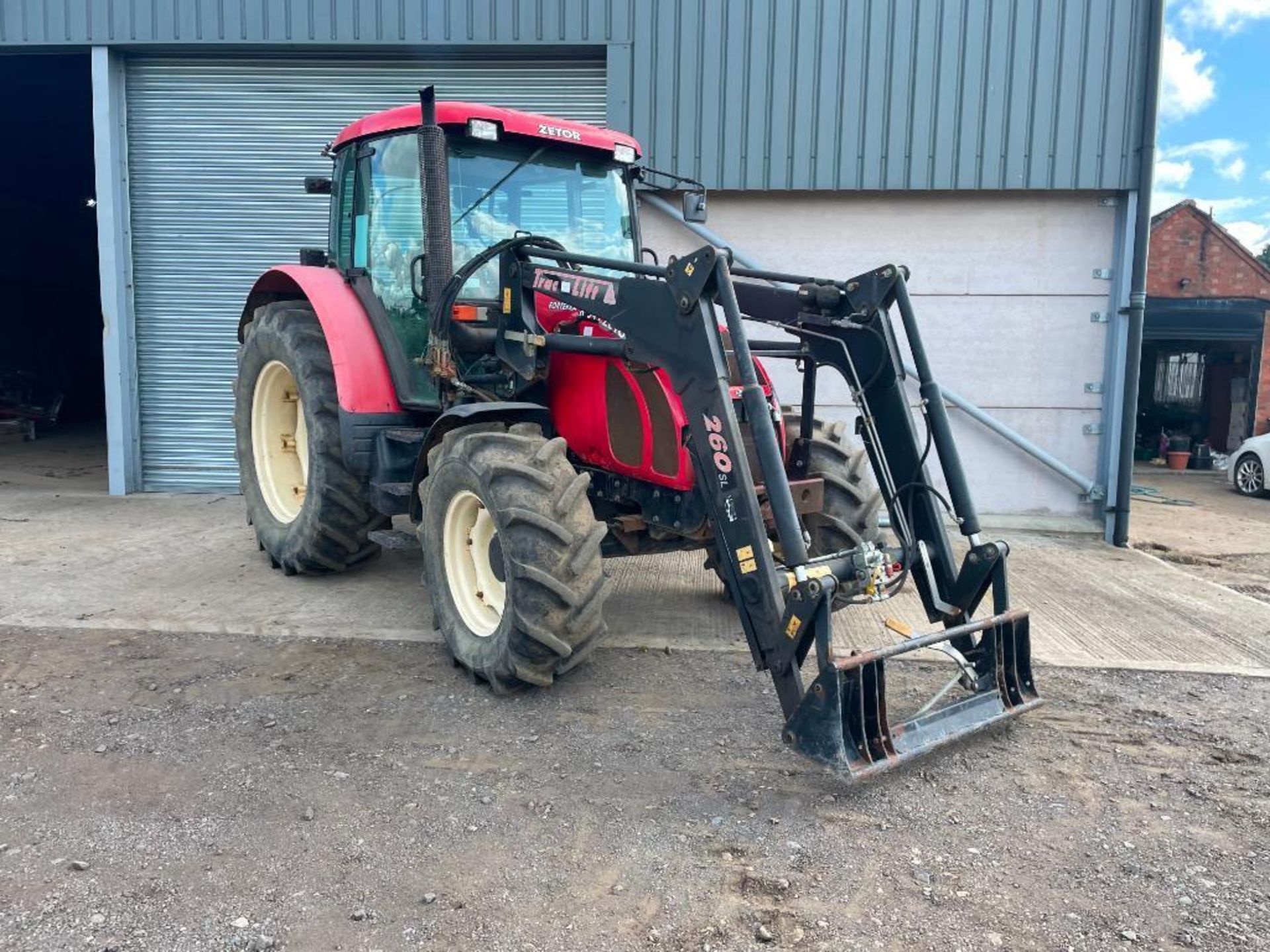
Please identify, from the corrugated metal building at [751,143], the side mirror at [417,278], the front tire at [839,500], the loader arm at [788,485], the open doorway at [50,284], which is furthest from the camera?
the open doorway at [50,284]

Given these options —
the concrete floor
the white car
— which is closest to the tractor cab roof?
the concrete floor

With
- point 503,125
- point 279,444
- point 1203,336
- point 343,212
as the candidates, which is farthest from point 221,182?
point 1203,336

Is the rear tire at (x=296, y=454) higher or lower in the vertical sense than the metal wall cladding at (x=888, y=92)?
lower

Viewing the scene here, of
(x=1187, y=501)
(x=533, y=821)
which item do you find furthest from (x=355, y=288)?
(x=1187, y=501)

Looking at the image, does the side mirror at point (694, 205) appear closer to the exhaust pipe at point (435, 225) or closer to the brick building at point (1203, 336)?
the exhaust pipe at point (435, 225)

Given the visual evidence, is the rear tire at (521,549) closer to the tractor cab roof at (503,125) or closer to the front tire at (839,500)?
the front tire at (839,500)

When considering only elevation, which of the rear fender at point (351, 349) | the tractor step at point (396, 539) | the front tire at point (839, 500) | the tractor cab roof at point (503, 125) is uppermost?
the tractor cab roof at point (503, 125)

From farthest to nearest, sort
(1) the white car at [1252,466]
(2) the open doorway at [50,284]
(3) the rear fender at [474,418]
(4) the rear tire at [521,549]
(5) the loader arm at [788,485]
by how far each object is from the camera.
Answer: (1) the white car at [1252,466] → (2) the open doorway at [50,284] → (3) the rear fender at [474,418] → (4) the rear tire at [521,549] → (5) the loader arm at [788,485]

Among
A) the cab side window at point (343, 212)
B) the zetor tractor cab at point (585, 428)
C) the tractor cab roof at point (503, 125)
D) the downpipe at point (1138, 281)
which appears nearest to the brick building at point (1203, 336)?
the downpipe at point (1138, 281)

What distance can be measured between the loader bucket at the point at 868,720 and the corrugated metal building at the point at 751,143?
5.28 m

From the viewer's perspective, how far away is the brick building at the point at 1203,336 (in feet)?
57.3

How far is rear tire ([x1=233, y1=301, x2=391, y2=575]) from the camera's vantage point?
214 inches

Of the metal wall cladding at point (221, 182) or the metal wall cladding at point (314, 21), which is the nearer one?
the metal wall cladding at point (314, 21)

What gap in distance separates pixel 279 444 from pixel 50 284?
17.0 meters
